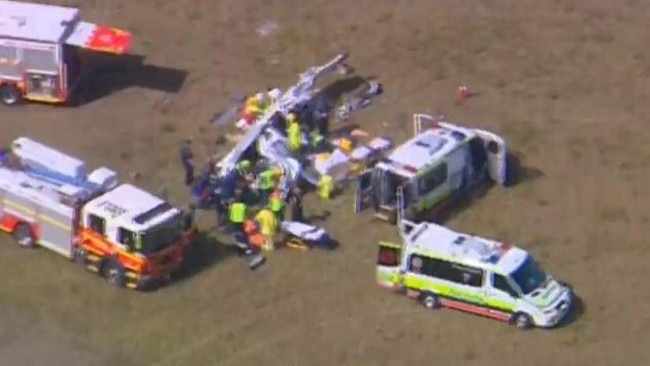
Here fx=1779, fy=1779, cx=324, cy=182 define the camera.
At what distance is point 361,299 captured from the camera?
127 feet

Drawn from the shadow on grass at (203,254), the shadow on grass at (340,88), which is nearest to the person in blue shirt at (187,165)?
the shadow on grass at (203,254)

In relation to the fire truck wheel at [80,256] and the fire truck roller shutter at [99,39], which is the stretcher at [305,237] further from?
the fire truck roller shutter at [99,39]

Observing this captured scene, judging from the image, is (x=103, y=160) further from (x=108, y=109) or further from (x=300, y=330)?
(x=300, y=330)

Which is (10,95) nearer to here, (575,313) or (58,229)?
(58,229)

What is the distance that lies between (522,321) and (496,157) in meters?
6.30

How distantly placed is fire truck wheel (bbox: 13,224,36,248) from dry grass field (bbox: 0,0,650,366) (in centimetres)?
22

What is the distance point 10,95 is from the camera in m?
46.9

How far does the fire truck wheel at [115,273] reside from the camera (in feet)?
128

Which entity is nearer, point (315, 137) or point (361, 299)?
point (361, 299)

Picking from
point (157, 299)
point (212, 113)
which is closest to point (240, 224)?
point (157, 299)

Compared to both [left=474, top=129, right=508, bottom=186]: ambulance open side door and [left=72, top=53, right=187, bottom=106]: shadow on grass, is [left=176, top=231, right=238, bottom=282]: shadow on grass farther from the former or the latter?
[left=72, top=53, right=187, bottom=106]: shadow on grass

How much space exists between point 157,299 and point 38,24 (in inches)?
426

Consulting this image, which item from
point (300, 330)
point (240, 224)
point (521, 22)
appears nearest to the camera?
point (300, 330)

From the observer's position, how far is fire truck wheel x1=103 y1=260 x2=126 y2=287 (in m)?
39.1
